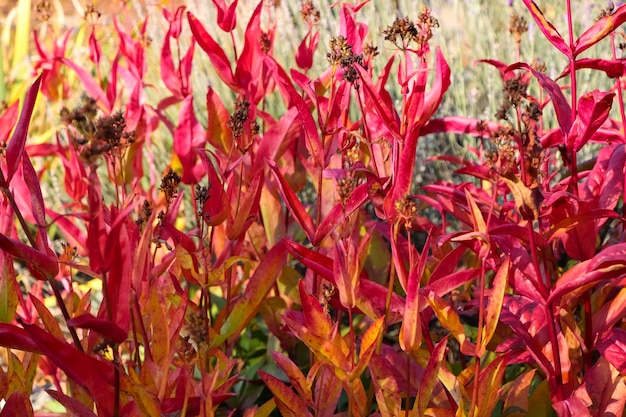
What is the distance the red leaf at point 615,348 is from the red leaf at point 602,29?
363 millimetres

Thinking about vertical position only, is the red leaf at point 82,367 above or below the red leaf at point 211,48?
below

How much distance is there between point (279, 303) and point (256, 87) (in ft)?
1.26

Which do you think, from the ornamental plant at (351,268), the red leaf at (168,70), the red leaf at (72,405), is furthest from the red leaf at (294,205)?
the red leaf at (168,70)

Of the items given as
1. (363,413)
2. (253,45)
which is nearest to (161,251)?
(253,45)

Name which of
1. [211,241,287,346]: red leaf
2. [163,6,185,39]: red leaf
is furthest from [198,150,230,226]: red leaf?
[163,6,185,39]: red leaf

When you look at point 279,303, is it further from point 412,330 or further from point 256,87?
point 412,330

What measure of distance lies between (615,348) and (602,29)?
0.40 meters

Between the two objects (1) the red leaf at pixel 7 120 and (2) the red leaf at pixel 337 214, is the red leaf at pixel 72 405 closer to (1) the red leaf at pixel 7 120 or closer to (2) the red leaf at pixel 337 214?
(2) the red leaf at pixel 337 214

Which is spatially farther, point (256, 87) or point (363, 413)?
point (256, 87)

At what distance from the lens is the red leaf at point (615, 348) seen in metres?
0.93

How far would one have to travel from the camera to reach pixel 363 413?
0.93 metres

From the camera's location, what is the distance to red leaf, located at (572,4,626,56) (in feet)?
3.10

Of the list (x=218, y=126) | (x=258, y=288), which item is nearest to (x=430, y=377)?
(x=258, y=288)

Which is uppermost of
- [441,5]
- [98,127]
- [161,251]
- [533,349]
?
[441,5]
